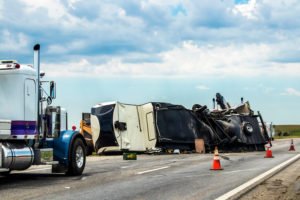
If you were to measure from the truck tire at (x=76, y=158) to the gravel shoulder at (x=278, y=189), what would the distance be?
5.14 meters

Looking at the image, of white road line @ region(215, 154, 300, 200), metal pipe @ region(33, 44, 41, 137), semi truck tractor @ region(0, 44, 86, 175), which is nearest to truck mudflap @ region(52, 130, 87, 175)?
semi truck tractor @ region(0, 44, 86, 175)

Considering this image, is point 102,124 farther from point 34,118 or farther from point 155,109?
point 34,118

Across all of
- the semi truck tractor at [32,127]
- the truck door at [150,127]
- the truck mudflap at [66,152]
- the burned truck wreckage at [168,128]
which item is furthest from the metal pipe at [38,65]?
the truck door at [150,127]

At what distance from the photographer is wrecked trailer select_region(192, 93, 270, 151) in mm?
30969

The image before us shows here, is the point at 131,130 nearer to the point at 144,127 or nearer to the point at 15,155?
the point at 144,127

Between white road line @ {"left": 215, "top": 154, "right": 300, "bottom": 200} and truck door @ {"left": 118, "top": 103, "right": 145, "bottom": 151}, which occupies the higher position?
truck door @ {"left": 118, "top": 103, "right": 145, "bottom": 151}

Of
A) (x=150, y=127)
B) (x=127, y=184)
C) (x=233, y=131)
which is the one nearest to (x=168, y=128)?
(x=150, y=127)

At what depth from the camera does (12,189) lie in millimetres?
11555

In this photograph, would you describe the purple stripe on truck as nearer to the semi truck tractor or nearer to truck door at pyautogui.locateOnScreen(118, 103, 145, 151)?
the semi truck tractor

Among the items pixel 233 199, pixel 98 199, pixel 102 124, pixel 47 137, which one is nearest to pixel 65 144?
pixel 47 137

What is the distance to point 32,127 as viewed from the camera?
44.1ft

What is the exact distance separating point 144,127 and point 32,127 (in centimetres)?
1655

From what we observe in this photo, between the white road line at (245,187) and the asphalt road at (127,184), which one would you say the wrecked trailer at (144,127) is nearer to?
the asphalt road at (127,184)

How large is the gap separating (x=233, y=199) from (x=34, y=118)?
5909 millimetres
